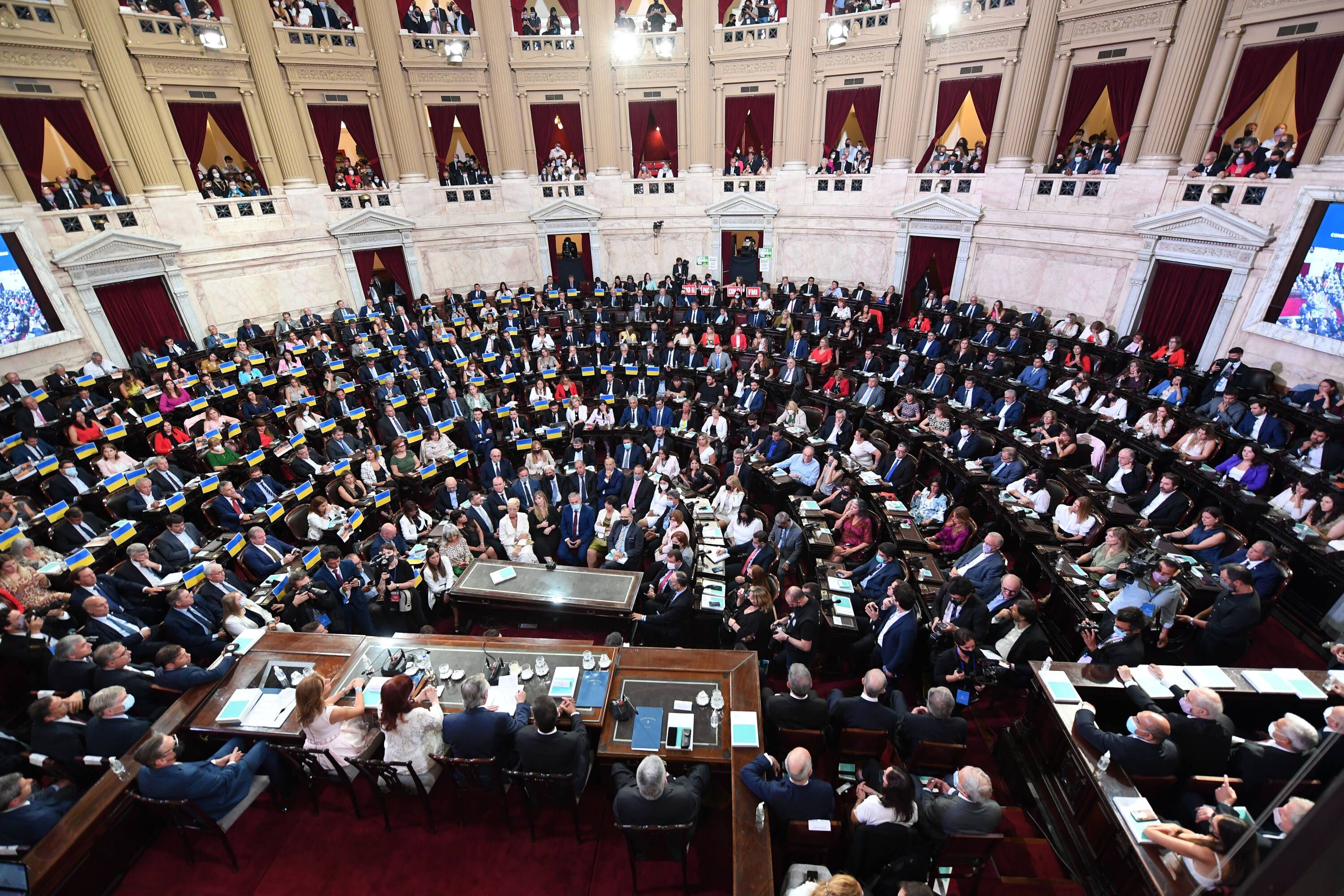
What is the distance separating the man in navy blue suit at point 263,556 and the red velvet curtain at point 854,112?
18371 mm

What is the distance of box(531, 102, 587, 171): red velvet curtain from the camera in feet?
64.7

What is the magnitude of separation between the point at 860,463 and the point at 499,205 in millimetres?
16208

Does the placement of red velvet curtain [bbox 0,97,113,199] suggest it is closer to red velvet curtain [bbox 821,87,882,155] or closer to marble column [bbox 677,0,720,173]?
marble column [bbox 677,0,720,173]

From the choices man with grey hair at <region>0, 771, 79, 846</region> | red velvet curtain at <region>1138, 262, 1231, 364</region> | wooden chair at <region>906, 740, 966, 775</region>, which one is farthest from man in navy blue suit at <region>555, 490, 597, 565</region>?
red velvet curtain at <region>1138, 262, 1231, 364</region>

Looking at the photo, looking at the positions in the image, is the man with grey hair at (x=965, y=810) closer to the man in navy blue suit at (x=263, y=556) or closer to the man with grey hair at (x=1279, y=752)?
the man with grey hair at (x=1279, y=752)

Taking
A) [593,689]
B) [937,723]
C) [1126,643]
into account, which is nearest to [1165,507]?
[1126,643]

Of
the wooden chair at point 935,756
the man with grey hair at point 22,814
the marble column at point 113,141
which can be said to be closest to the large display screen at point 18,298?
the marble column at point 113,141

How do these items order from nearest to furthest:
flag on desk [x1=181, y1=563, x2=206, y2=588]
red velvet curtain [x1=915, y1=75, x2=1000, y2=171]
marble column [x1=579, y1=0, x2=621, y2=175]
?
flag on desk [x1=181, y1=563, x2=206, y2=588], red velvet curtain [x1=915, y1=75, x2=1000, y2=171], marble column [x1=579, y1=0, x2=621, y2=175]

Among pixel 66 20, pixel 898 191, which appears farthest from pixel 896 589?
pixel 66 20

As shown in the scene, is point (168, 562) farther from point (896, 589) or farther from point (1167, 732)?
point (1167, 732)

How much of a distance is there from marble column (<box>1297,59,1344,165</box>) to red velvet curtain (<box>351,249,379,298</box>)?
72.7 ft

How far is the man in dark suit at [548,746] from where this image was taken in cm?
446

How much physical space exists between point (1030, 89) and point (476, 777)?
1840 cm

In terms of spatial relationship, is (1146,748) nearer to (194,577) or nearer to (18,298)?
(194,577)
